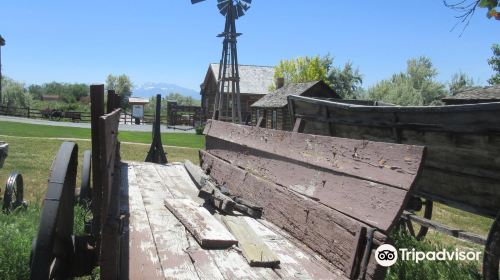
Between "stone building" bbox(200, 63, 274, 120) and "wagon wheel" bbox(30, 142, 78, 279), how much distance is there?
42.9 m

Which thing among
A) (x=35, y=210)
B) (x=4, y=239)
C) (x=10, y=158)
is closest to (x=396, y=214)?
(x=4, y=239)

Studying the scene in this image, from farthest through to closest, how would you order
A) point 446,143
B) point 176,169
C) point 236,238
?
1. point 176,169
2. point 446,143
3. point 236,238

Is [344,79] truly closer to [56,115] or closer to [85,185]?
[56,115]

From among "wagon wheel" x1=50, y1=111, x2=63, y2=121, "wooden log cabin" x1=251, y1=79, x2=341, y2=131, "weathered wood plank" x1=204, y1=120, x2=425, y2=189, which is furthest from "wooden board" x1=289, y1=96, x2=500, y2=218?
"wagon wheel" x1=50, y1=111, x2=63, y2=121

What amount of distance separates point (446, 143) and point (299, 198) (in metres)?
1.70

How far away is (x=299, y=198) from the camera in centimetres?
285

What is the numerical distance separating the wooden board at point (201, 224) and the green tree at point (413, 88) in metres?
46.7

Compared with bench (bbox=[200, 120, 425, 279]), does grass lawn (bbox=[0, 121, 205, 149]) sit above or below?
below

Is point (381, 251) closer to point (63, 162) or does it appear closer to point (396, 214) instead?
point (396, 214)

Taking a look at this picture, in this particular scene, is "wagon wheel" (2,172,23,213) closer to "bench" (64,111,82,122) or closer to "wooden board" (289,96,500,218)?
"wooden board" (289,96,500,218)

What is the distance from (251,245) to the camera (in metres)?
2.64

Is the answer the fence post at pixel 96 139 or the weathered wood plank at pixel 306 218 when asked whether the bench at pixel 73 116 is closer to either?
the weathered wood plank at pixel 306 218

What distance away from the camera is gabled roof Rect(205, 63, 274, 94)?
157 ft

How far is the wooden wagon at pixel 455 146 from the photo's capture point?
3.28 m
